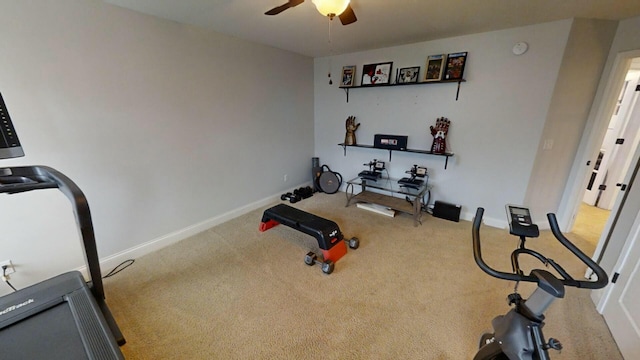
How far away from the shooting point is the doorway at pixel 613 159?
3271 millimetres

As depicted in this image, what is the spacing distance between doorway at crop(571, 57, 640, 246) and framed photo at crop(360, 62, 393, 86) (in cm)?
283

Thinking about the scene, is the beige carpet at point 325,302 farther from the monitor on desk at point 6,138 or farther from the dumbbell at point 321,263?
the monitor on desk at point 6,138

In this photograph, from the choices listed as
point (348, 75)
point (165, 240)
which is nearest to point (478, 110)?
point (348, 75)

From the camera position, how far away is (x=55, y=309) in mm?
1489

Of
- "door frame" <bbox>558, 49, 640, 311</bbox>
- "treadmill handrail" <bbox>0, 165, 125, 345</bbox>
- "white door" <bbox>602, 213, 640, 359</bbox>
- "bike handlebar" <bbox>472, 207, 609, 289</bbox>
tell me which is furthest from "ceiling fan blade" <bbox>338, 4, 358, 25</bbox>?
"door frame" <bbox>558, 49, 640, 311</bbox>

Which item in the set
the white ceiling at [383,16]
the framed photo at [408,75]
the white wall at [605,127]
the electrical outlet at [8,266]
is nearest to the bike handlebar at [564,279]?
the white wall at [605,127]

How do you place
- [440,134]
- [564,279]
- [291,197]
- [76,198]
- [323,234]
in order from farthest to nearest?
[291,197]
[440,134]
[323,234]
[76,198]
[564,279]

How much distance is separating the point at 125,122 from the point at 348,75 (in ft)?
9.75

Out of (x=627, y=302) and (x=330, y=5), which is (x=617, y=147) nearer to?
(x=627, y=302)

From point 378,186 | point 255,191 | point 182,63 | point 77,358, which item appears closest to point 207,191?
point 255,191

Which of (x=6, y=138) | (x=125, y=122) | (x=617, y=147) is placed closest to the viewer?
(x=6, y=138)

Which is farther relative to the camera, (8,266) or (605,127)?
(605,127)

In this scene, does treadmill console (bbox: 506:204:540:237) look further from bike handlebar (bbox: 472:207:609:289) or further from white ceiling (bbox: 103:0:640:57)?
white ceiling (bbox: 103:0:640:57)

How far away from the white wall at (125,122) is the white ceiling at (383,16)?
0.32 metres
